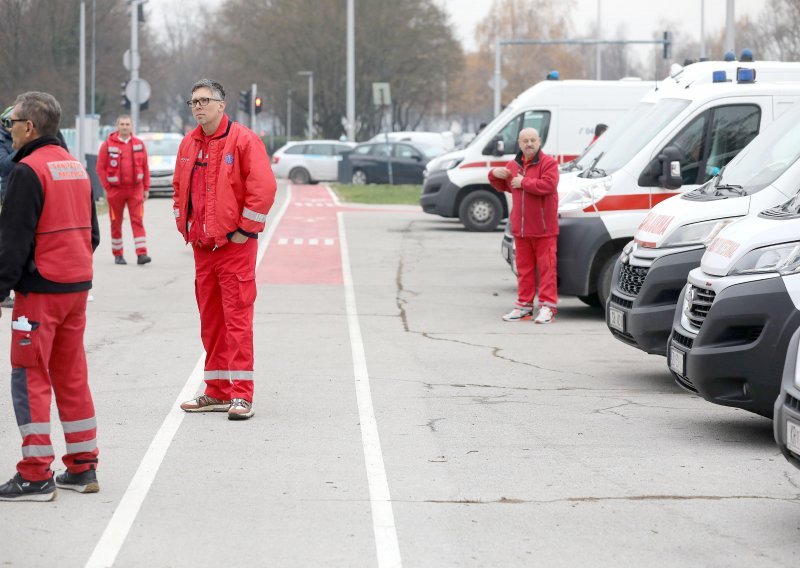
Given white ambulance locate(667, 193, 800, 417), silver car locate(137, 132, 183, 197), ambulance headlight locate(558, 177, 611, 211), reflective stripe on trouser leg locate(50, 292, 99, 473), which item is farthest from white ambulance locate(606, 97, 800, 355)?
silver car locate(137, 132, 183, 197)

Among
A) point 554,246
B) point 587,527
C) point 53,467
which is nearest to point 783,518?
point 587,527

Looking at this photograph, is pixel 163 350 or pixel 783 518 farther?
pixel 163 350

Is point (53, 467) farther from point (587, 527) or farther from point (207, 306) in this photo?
point (587, 527)

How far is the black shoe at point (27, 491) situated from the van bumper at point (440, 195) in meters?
18.5

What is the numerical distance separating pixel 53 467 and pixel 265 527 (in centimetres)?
156

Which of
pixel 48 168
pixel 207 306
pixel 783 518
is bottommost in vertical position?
pixel 783 518

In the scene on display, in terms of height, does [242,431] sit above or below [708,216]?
below

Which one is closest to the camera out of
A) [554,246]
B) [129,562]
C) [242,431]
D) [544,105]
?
[129,562]

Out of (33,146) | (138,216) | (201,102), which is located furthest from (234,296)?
(138,216)

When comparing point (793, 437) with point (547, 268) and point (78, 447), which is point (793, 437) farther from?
point (547, 268)

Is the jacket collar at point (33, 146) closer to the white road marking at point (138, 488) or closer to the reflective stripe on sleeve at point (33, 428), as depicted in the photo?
the reflective stripe on sleeve at point (33, 428)

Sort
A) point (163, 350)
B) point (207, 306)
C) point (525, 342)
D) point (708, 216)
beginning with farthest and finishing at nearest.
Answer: point (525, 342), point (163, 350), point (708, 216), point (207, 306)

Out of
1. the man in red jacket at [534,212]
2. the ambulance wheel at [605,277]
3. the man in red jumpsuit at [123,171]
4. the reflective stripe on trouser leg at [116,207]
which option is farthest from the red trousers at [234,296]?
the reflective stripe on trouser leg at [116,207]

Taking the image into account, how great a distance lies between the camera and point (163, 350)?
1116cm
